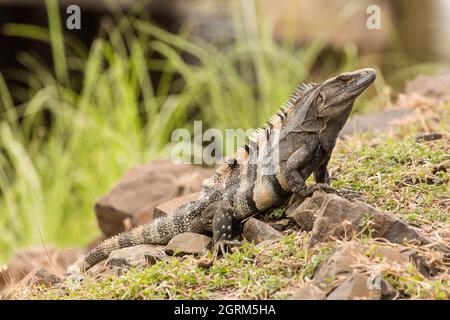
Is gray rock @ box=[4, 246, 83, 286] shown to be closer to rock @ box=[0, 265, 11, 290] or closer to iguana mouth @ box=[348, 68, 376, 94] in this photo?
rock @ box=[0, 265, 11, 290]

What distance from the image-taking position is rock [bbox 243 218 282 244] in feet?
14.9

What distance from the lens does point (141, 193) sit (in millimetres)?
7320

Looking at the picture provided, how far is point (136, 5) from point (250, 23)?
4226mm

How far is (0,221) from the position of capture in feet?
32.2

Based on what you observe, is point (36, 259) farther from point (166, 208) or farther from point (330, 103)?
point (330, 103)

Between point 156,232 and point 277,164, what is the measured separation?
1051 millimetres

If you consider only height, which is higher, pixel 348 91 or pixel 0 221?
pixel 348 91

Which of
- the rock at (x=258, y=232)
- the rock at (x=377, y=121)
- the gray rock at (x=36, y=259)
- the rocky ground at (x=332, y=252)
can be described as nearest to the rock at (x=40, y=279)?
the rocky ground at (x=332, y=252)

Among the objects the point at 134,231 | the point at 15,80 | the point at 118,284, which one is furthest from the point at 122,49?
the point at 118,284

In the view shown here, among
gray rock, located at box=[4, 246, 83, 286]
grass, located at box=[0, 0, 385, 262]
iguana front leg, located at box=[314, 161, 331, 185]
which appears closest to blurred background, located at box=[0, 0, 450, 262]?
grass, located at box=[0, 0, 385, 262]

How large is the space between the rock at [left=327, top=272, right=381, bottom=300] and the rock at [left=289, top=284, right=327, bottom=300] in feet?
0.18

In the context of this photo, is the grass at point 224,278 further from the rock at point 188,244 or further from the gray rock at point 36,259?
the gray rock at point 36,259

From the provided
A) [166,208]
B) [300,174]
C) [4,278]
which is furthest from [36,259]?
[300,174]
